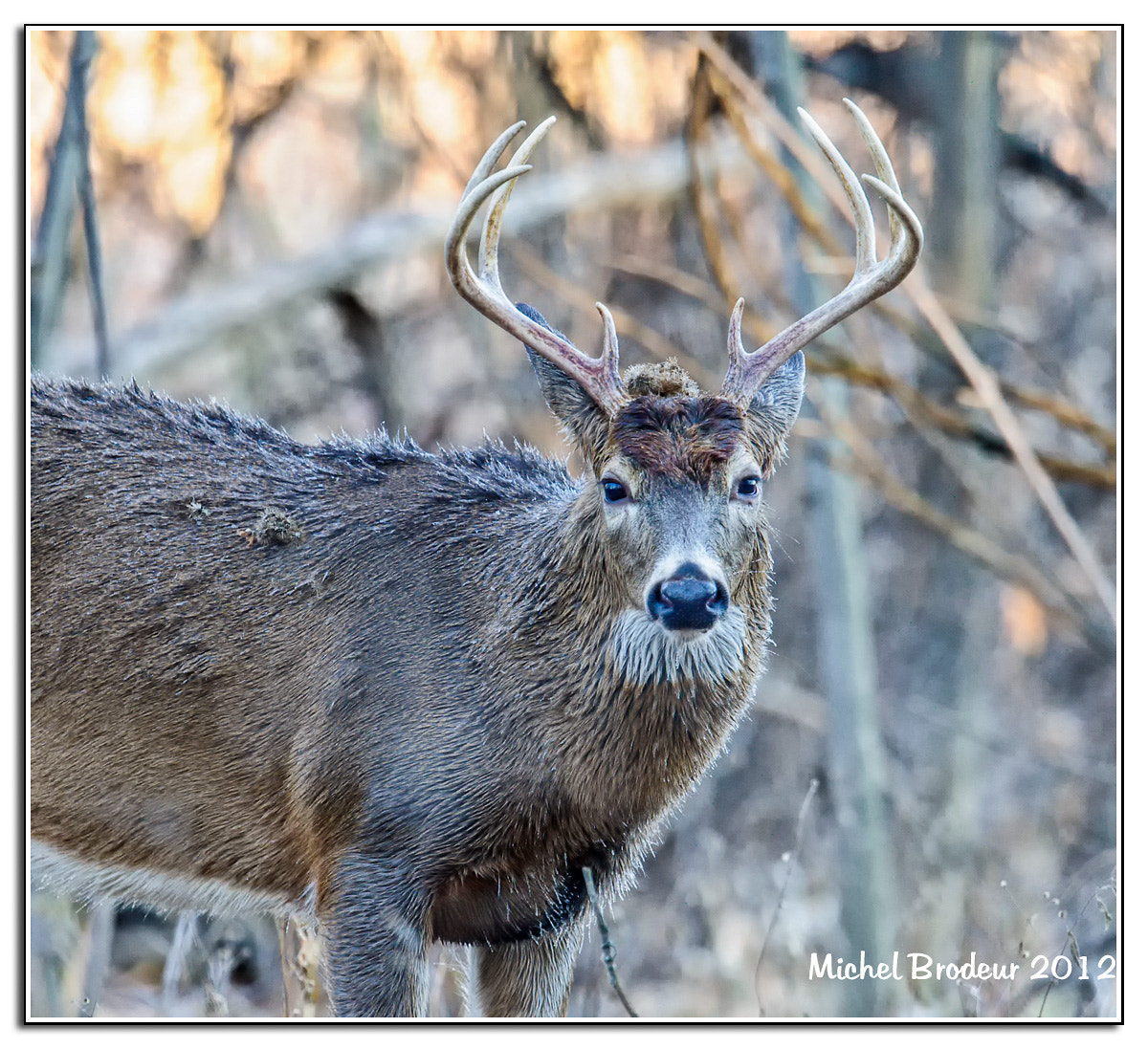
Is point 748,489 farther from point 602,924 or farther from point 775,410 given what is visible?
point 602,924

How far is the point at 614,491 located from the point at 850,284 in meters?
0.85

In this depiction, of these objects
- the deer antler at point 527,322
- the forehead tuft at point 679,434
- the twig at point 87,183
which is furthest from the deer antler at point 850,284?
the twig at point 87,183

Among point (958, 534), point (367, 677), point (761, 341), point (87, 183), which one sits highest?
point (87, 183)

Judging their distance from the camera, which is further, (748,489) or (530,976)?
(530,976)

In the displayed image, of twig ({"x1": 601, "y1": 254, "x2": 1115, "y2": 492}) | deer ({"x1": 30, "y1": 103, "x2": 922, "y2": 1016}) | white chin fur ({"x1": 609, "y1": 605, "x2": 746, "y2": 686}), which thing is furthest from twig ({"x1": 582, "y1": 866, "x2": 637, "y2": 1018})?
twig ({"x1": 601, "y1": 254, "x2": 1115, "y2": 492})

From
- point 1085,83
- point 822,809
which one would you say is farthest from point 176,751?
point 822,809

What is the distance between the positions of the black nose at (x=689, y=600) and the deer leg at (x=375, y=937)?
1.13 m

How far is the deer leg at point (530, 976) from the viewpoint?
15.3ft

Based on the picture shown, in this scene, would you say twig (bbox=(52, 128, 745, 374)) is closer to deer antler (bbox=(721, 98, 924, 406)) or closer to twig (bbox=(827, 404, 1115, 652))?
twig (bbox=(827, 404, 1115, 652))

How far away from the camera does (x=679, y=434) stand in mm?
4020

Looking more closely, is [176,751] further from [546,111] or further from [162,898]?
[546,111]

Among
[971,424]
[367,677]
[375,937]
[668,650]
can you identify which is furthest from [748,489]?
[971,424]

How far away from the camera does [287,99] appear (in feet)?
21.4
